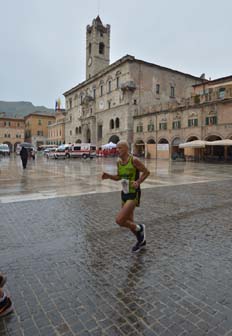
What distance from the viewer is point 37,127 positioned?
8569 centimetres

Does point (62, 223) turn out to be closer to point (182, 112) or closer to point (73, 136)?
point (182, 112)

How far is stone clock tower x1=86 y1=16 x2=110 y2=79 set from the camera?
193ft

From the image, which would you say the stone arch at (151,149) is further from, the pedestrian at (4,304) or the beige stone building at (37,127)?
the beige stone building at (37,127)

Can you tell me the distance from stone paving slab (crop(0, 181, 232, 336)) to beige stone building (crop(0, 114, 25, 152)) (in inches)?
3244

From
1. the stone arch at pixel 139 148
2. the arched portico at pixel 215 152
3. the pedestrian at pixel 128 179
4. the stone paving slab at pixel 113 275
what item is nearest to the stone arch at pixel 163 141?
the stone arch at pixel 139 148

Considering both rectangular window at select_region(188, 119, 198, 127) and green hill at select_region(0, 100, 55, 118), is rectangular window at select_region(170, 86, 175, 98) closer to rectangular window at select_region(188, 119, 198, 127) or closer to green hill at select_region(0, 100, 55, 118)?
rectangular window at select_region(188, 119, 198, 127)

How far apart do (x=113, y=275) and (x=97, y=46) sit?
6422 cm

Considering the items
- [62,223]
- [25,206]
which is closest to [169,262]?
[62,223]

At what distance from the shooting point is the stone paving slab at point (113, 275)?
236 centimetres

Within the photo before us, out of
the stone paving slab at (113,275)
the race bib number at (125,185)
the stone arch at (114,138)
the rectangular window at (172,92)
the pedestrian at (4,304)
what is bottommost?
the stone paving slab at (113,275)

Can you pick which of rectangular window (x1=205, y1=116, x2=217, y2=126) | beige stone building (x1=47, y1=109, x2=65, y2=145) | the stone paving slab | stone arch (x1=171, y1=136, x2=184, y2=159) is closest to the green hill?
beige stone building (x1=47, y1=109, x2=65, y2=145)

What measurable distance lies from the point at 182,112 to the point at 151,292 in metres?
35.0

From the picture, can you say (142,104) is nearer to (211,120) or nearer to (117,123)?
(117,123)

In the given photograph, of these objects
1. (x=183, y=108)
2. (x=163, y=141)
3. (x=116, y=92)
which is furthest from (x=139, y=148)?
(x=116, y=92)
